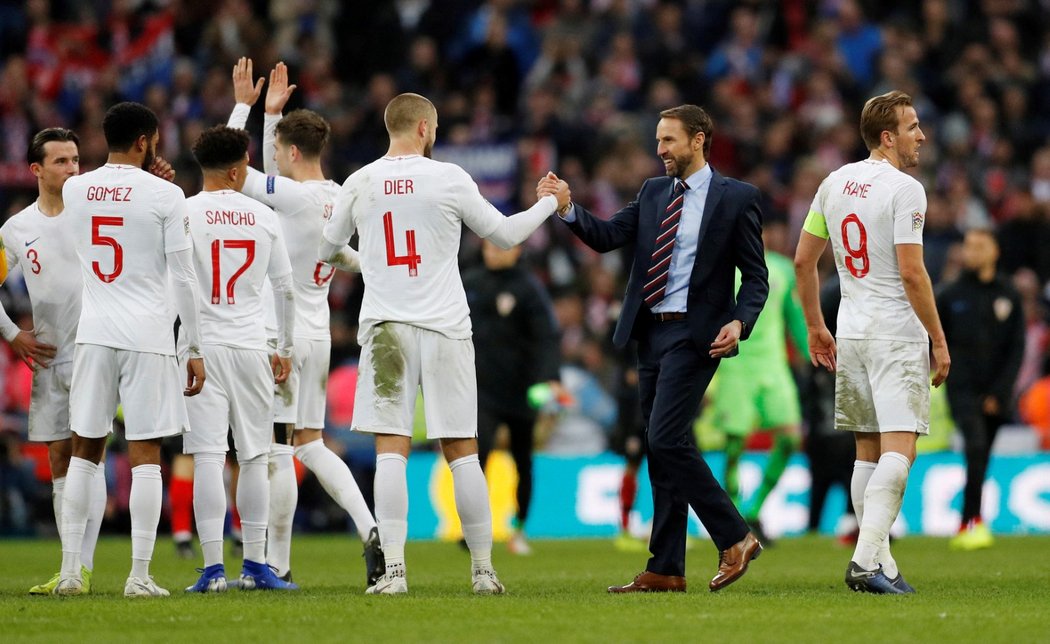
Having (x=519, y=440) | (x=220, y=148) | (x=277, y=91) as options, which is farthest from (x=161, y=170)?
(x=519, y=440)

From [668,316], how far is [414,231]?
147cm

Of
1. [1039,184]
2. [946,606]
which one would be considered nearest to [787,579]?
[946,606]

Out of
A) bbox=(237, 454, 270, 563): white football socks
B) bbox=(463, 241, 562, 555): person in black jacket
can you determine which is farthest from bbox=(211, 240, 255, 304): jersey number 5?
bbox=(463, 241, 562, 555): person in black jacket

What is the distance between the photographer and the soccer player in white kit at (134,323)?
332 inches

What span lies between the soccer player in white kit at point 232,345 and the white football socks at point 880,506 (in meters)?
3.22

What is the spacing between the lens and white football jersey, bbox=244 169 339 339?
957 cm

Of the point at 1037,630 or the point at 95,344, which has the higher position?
the point at 95,344

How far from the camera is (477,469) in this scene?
8.49 m

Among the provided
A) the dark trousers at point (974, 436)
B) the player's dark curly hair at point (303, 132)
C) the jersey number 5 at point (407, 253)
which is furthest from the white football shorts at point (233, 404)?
the dark trousers at point (974, 436)

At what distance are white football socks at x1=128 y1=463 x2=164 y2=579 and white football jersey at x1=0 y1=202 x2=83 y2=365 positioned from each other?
1306 millimetres

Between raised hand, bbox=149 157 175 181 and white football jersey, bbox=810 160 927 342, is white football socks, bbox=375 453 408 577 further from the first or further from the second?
white football jersey, bbox=810 160 927 342

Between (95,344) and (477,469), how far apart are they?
2101 mm

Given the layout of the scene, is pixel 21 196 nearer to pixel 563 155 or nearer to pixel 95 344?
pixel 563 155

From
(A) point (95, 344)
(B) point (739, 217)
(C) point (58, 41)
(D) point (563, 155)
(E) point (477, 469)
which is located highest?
(C) point (58, 41)
